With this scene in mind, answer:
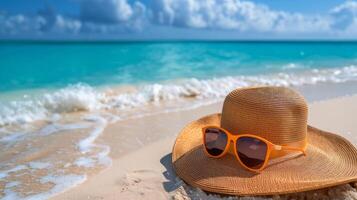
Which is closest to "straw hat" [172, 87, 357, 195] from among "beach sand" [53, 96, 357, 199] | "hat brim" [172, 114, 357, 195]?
"hat brim" [172, 114, 357, 195]

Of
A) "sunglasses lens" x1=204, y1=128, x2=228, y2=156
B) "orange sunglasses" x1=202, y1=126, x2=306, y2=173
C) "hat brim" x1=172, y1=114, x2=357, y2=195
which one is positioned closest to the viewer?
"hat brim" x1=172, y1=114, x2=357, y2=195

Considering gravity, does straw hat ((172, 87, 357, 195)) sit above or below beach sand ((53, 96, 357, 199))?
above

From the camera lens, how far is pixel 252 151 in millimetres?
2273

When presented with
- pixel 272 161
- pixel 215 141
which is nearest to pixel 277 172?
pixel 272 161

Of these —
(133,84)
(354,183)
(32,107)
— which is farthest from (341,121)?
(133,84)

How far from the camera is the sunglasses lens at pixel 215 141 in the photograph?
7.94 ft

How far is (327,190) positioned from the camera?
2242mm

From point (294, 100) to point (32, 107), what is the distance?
4.65 metres

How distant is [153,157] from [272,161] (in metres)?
1.17

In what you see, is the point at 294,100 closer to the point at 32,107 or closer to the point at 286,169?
the point at 286,169

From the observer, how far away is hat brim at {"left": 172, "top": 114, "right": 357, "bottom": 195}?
6.90 feet

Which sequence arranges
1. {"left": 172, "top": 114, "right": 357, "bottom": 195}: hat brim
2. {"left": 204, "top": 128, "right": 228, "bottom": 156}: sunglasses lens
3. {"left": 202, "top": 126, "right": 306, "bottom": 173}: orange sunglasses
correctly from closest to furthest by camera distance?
{"left": 172, "top": 114, "right": 357, "bottom": 195}: hat brim < {"left": 202, "top": 126, "right": 306, "bottom": 173}: orange sunglasses < {"left": 204, "top": 128, "right": 228, "bottom": 156}: sunglasses lens

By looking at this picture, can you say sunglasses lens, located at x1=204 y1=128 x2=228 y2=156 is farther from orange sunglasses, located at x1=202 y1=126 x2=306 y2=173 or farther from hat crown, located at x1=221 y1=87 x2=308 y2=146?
hat crown, located at x1=221 y1=87 x2=308 y2=146

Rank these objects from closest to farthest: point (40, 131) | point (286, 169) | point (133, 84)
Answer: point (286, 169) < point (40, 131) < point (133, 84)
